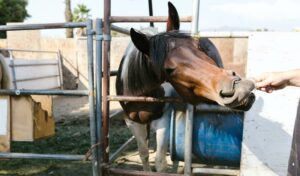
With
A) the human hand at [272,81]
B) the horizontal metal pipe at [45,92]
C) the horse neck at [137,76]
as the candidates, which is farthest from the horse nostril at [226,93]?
the horizontal metal pipe at [45,92]

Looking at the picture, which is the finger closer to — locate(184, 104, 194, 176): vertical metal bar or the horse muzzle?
the horse muzzle

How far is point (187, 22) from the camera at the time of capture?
7.88 feet

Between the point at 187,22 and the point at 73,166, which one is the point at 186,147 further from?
the point at 73,166

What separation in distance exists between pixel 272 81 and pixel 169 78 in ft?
2.08

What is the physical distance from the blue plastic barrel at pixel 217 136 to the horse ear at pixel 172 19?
2.13 ft

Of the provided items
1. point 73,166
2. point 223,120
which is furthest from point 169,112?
point 73,166

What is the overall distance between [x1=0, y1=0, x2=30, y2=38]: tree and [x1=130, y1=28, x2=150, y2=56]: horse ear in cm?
2501

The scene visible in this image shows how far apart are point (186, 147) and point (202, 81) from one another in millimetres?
774

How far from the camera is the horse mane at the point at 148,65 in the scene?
6.97 ft

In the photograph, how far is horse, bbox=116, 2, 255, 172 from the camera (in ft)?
5.68

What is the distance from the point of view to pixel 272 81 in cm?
167

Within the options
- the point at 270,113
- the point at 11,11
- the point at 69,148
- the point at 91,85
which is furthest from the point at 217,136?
the point at 11,11

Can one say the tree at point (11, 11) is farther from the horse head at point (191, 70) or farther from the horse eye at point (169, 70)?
the horse eye at point (169, 70)

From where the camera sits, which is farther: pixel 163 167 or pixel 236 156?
pixel 163 167
